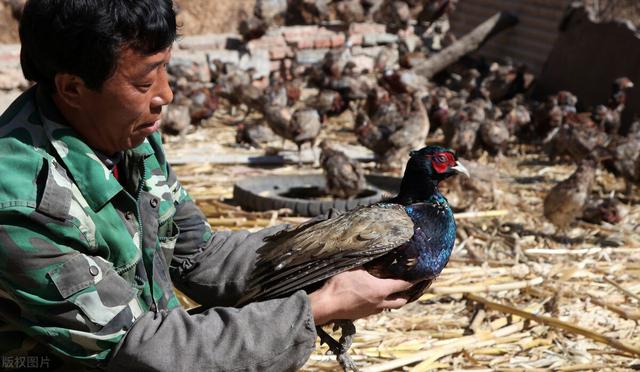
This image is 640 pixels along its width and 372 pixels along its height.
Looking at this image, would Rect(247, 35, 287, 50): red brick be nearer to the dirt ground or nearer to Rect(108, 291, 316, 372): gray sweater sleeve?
the dirt ground

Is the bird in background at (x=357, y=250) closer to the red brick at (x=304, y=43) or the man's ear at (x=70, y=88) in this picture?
the man's ear at (x=70, y=88)

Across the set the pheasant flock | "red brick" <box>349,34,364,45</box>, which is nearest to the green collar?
the pheasant flock

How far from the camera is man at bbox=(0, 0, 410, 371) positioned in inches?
98.7

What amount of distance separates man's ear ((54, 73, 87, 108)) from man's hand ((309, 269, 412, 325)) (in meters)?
0.95

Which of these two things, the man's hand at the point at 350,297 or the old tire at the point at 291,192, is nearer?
the man's hand at the point at 350,297

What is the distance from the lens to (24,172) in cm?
255

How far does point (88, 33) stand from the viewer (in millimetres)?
2527

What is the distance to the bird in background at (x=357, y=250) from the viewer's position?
3102mm

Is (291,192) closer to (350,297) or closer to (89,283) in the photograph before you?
(350,297)

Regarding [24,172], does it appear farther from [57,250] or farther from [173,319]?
[173,319]

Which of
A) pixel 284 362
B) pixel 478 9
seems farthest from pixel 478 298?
pixel 478 9

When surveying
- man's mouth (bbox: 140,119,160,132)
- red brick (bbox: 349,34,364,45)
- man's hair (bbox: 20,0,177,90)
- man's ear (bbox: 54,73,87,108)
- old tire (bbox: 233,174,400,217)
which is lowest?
red brick (bbox: 349,34,364,45)

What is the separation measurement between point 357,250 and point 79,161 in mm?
992

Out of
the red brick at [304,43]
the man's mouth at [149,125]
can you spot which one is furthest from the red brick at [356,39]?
the man's mouth at [149,125]
